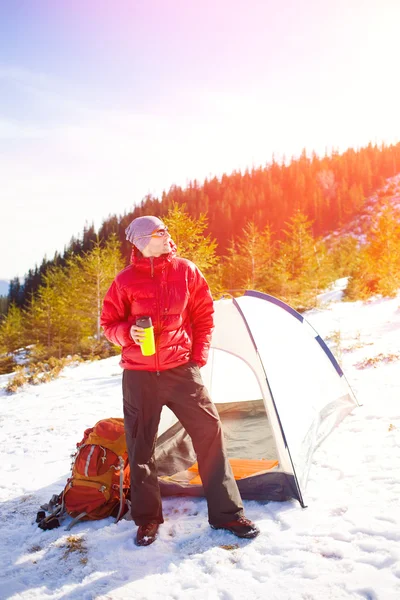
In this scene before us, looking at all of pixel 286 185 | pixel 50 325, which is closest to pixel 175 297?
pixel 50 325

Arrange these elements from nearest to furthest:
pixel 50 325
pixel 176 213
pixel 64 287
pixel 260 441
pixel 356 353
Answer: pixel 260 441, pixel 356 353, pixel 176 213, pixel 50 325, pixel 64 287

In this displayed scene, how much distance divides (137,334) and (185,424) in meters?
0.82

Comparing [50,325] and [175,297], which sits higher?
[175,297]

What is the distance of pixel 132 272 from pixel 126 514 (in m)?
2.13

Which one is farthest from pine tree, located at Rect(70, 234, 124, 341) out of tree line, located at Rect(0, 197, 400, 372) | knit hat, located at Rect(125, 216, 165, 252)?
knit hat, located at Rect(125, 216, 165, 252)

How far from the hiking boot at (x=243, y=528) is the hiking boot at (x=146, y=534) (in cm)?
55

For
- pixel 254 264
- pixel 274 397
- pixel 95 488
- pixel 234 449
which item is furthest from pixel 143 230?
pixel 254 264

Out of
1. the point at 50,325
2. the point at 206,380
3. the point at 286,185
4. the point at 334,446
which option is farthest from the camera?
the point at 286,185

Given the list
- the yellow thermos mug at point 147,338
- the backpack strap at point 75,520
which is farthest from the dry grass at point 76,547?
the yellow thermos mug at point 147,338

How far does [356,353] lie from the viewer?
362 inches

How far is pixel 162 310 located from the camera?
10.2ft

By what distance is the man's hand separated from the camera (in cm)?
288

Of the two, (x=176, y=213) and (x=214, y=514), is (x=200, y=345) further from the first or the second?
(x=176, y=213)

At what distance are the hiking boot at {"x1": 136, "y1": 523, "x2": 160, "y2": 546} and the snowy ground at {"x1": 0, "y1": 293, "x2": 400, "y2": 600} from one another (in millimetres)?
57
